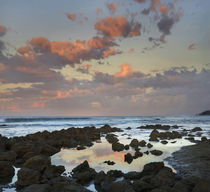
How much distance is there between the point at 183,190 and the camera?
6375 millimetres

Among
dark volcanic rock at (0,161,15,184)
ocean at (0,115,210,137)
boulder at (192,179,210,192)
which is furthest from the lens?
ocean at (0,115,210,137)

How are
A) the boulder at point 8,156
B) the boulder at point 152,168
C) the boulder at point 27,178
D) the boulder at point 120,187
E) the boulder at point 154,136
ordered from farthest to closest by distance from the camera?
the boulder at point 154,136 → the boulder at point 8,156 → the boulder at point 152,168 → the boulder at point 27,178 → the boulder at point 120,187

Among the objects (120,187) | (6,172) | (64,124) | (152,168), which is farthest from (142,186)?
(64,124)

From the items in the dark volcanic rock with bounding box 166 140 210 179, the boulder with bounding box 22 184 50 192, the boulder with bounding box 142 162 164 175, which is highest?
the boulder with bounding box 142 162 164 175

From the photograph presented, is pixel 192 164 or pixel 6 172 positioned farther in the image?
pixel 192 164

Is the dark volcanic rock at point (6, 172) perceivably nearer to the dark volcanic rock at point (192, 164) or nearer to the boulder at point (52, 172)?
the boulder at point (52, 172)

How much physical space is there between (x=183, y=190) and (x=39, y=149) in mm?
10713

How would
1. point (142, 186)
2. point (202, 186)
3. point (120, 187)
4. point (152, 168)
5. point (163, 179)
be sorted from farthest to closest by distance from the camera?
point (152, 168) → point (163, 179) → point (142, 186) → point (120, 187) → point (202, 186)

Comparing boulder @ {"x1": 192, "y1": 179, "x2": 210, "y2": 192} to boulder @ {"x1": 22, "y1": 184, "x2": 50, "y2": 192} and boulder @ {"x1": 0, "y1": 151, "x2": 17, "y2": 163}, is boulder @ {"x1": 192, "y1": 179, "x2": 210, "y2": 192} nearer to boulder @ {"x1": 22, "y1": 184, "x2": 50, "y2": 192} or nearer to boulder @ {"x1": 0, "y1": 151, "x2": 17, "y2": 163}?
boulder @ {"x1": 22, "y1": 184, "x2": 50, "y2": 192}

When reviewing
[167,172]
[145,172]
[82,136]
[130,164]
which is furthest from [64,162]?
[82,136]

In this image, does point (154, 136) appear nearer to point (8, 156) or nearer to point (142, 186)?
point (8, 156)

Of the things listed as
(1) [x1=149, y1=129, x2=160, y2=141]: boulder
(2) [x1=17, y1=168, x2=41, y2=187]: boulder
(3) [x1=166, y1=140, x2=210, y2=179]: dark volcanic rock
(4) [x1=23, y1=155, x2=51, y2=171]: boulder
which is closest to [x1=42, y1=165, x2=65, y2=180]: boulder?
(4) [x1=23, y1=155, x2=51, y2=171]: boulder

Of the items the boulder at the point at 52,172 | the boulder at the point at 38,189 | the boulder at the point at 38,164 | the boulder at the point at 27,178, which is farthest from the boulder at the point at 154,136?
the boulder at the point at 38,189

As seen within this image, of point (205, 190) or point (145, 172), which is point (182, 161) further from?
point (205, 190)
